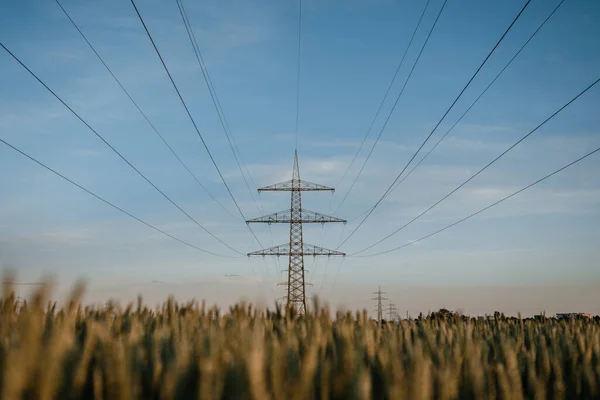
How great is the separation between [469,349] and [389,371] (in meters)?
1.05

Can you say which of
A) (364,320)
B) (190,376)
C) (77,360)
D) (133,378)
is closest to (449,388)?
(190,376)

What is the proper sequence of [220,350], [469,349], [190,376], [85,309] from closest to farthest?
[190,376], [220,350], [469,349], [85,309]

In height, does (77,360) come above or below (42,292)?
below

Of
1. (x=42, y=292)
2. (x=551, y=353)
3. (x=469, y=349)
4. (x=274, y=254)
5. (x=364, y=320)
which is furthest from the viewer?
(x=274, y=254)

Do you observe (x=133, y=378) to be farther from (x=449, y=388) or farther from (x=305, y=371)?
(x=449, y=388)

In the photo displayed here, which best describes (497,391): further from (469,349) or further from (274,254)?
(274,254)

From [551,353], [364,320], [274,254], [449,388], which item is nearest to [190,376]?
[449,388]

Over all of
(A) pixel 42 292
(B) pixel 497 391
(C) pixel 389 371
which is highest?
(A) pixel 42 292

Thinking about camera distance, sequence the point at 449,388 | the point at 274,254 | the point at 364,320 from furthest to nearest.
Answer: the point at 274,254, the point at 364,320, the point at 449,388

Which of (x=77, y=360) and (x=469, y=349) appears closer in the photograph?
(x=77, y=360)

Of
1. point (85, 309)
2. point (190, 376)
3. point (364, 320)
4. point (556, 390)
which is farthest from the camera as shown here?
point (85, 309)

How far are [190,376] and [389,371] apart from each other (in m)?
1.03

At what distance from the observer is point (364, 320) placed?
17.1ft

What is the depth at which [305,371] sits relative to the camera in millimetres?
2186
